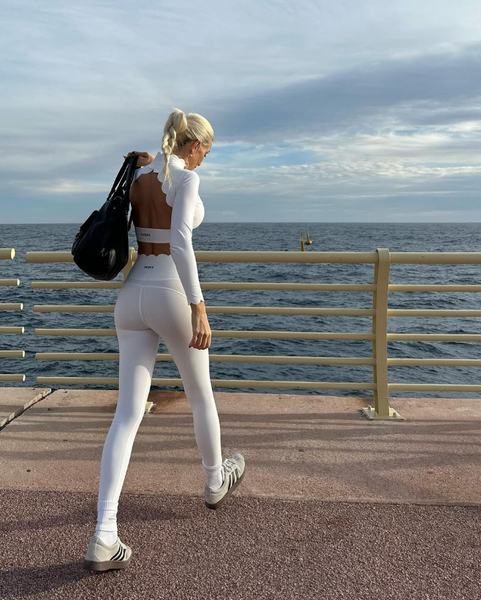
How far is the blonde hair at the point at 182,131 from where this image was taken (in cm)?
276

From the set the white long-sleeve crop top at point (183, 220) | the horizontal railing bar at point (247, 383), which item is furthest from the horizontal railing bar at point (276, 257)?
the white long-sleeve crop top at point (183, 220)

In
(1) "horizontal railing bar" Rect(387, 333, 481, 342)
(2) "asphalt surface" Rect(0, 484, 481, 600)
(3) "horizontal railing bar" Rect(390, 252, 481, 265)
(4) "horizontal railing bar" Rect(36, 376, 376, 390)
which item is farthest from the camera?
(1) "horizontal railing bar" Rect(387, 333, 481, 342)

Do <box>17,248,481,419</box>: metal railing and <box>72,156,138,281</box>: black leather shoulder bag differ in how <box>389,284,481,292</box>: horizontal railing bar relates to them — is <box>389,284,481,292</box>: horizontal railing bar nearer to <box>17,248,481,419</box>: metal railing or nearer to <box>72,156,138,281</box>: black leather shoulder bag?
<box>17,248,481,419</box>: metal railing

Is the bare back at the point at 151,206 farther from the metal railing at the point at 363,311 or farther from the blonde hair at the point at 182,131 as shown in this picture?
the metal railing at the point at 363,311

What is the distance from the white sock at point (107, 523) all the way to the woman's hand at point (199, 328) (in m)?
0.82

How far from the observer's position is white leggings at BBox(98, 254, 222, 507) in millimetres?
2682

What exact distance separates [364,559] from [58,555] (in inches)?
55.7

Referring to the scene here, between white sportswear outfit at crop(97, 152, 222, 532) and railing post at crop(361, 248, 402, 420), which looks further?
railing post at crop(361, 248, 402, 420)

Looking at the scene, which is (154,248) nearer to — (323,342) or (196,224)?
(196,224)

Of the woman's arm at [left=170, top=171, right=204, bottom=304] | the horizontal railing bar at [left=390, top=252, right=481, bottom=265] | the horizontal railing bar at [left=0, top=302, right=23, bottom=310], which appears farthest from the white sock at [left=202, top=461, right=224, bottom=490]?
the horizontal railing bar at [left=0, top=302, right=23, bottom=310]

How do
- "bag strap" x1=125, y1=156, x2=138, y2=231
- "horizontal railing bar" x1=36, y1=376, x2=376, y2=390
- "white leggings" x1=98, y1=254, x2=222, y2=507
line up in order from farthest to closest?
"horizontal railing bar" x1=36, y1=376, x2=376, y2=390
"bag strap" x1=125, y1=156, x2=138, y2=231
"white leggings" x1=98, y1=254, x2=222, y2=507

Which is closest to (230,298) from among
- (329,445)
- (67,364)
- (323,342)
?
(323,342)

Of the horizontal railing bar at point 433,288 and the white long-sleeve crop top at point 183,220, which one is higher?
the white long-sleeve crop top at point 183,220

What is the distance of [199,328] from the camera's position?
8.71 ft
